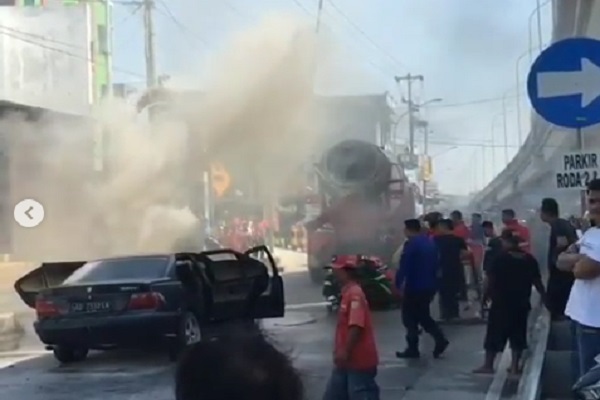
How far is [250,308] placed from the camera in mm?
14289

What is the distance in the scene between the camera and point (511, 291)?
34.9 feet

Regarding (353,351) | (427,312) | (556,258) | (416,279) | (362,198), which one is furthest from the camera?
(362,198)

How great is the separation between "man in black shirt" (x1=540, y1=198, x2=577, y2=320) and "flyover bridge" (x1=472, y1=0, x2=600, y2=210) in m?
0.25

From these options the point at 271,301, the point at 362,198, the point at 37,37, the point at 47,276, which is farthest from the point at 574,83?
the point at 37,37

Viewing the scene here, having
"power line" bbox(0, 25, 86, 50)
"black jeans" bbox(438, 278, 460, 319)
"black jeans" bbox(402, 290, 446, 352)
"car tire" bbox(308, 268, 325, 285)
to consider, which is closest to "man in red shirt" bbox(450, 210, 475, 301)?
"black jeans" bbox(438, 278, 460, 319)

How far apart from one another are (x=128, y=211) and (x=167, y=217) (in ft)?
3.42

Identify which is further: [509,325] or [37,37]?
[37,37]

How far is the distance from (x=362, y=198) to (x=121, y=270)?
470 inches

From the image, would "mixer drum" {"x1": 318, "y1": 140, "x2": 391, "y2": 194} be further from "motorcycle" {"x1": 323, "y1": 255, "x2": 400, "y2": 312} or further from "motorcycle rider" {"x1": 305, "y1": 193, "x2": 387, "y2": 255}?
"motorcycle" {"x1": 323, "y1": 255, "x2": 400, "y2": 312}

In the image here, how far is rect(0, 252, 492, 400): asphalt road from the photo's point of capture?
10789mm

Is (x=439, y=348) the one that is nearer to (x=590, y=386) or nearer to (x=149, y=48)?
(x=590, y=386)

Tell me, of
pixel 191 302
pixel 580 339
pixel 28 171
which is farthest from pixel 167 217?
pixel 580 339

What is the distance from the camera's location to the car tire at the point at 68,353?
13.4 meters

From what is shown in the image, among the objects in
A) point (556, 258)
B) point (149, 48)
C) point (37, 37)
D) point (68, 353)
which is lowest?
point (68, 353)
